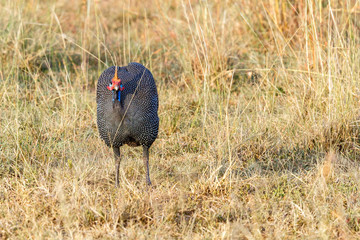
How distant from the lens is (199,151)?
12.9 feet

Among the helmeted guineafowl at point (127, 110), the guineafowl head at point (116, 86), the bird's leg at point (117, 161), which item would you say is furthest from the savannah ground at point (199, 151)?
the guineafowl head at point (116, 86)

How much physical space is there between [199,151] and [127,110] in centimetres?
95

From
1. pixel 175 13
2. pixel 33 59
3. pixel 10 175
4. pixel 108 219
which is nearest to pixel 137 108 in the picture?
pixel 108 219

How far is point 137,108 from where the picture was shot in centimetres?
321

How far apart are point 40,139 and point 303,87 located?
87.9 inches

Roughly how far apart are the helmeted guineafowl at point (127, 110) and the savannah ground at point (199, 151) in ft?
0.85

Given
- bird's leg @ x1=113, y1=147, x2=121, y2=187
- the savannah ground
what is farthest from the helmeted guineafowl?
the savannah ground

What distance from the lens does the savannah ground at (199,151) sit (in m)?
2.93

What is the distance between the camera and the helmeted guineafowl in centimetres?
314

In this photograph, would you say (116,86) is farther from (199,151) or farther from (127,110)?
(199,151)

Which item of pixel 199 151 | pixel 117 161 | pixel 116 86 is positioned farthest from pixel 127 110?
pixel 199 151

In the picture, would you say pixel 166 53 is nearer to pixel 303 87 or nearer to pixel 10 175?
pixel 303 87

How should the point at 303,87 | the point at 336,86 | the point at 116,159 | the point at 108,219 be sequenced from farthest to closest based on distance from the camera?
1. the point at 303,87
2. the point at 336,86
3. the point at 116,159
4. the point at 108,219

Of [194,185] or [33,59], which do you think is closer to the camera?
[194,185]
